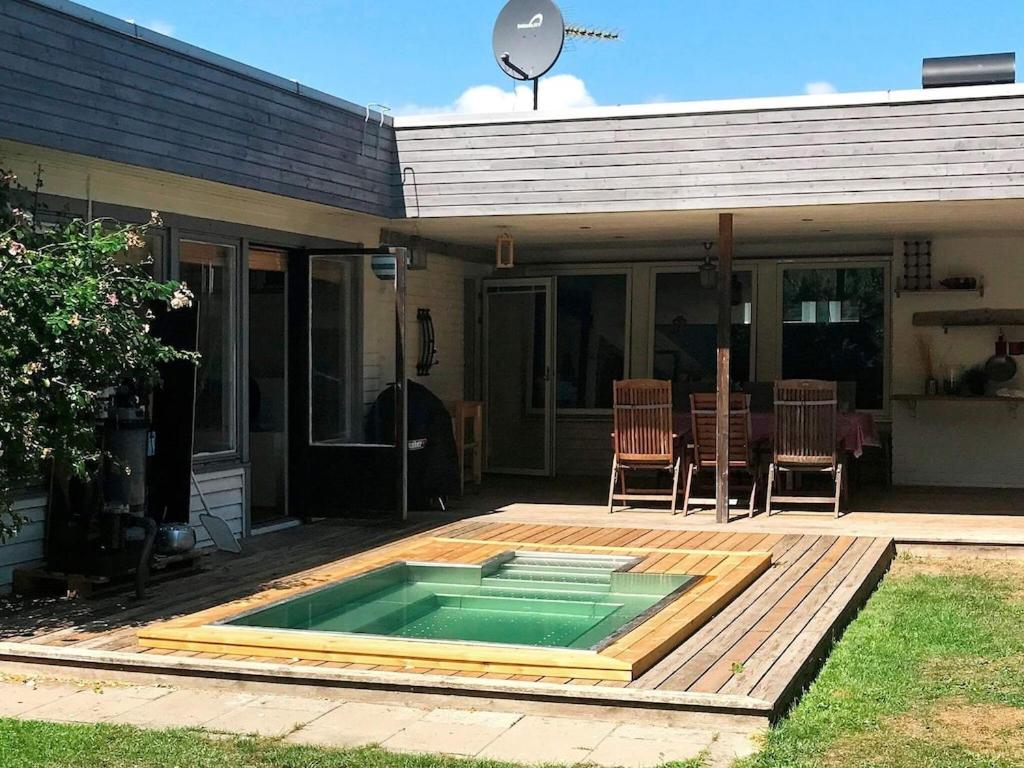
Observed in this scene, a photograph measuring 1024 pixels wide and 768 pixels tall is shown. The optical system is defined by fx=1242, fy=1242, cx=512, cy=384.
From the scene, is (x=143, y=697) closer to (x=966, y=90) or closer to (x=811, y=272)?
(x=966, y=90)

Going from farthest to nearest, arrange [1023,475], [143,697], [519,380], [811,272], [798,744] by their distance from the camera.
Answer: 1. [519,380]
2. [811,272]
3. [1023,475]
4. [143,697]
5. [798,744]

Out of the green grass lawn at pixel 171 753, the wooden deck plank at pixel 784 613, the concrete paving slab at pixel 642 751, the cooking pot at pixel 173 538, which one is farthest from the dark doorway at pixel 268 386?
the concrete paving slab at pixel 642 751

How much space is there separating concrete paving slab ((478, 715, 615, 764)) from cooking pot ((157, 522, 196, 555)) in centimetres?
287

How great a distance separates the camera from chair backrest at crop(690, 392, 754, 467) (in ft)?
30.3

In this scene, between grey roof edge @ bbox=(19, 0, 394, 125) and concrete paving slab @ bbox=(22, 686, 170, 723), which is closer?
concrete paving slab @ bbox=(22, 686, 170, 723)

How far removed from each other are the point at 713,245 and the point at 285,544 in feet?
18.4

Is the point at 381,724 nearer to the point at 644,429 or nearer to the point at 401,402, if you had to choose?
the point at 401,402

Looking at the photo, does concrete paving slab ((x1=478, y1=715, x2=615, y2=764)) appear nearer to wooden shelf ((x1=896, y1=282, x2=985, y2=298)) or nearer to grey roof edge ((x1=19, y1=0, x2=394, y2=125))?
grey roof edge ((x1=19, y1=0, x2=394, y2=125))

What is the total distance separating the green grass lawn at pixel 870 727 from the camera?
393 centimetres

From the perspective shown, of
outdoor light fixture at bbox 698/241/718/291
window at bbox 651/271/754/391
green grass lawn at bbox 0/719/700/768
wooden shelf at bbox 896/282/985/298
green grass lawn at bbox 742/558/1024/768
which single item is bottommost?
green grass lawn at bbox 742/558/1024/768

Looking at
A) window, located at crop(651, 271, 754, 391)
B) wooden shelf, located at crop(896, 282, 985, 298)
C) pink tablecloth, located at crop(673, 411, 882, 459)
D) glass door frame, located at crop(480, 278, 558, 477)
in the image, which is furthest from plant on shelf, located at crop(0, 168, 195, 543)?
wooden shelf, located at crop(896, 282, 985, 298)

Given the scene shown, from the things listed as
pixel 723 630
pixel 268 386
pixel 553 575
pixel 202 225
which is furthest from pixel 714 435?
pixel 202 225

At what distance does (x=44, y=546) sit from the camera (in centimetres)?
670

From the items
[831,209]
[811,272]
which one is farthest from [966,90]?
[811,272]
